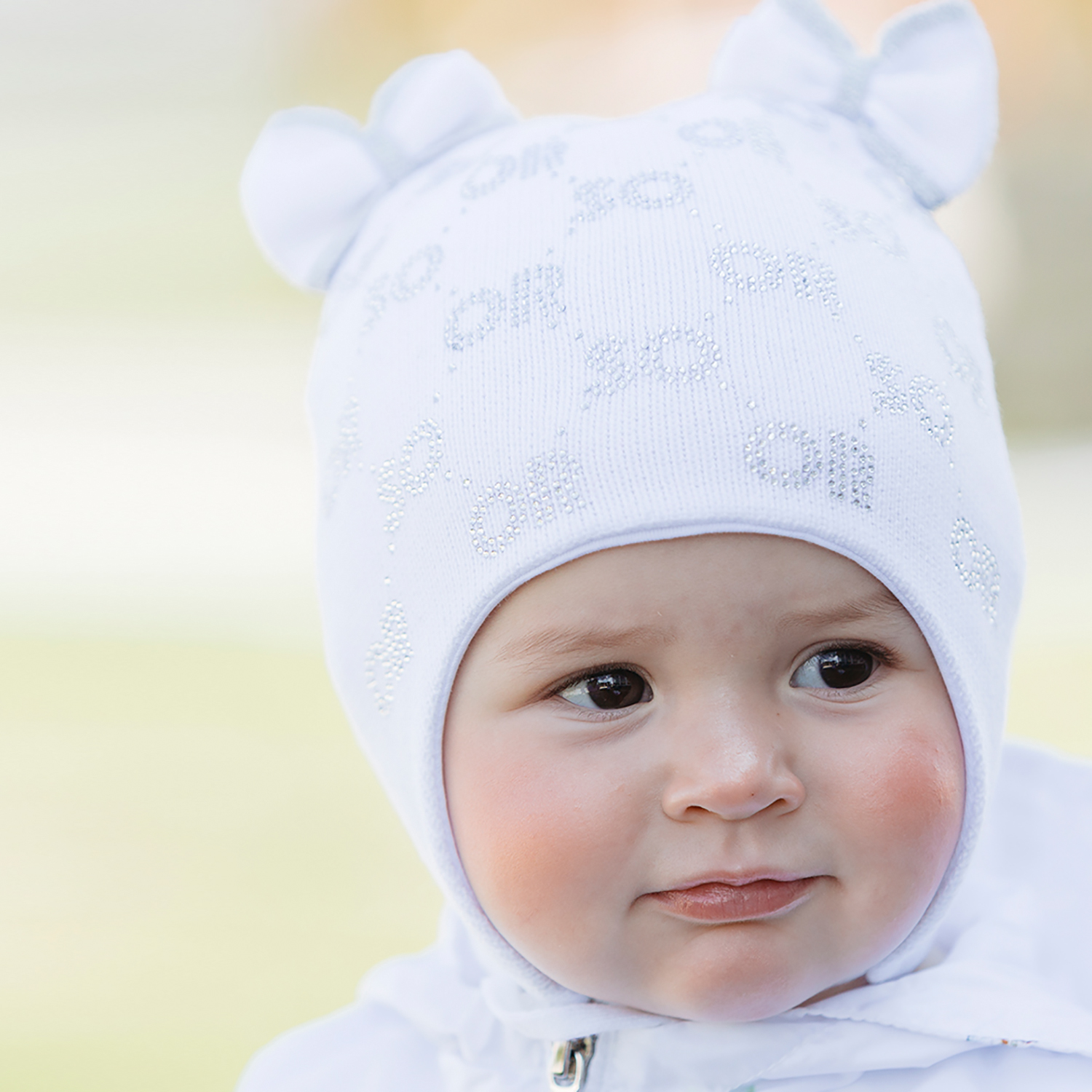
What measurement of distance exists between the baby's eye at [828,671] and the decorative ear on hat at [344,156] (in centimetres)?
60

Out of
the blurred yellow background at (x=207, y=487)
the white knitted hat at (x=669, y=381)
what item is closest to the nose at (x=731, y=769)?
the white knitted hat at (x=669, y=381)

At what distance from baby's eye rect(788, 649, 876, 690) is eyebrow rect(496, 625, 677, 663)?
0.11m

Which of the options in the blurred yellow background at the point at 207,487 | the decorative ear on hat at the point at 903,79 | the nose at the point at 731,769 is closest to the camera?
the nose at the point at 731,769

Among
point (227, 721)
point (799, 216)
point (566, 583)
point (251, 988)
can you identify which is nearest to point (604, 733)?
point (566, 583)

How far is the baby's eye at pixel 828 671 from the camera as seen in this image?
0.90 metres

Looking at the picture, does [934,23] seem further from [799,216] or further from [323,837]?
[323,837]

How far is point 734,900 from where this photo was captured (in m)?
0.88

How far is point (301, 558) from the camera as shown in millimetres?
4387

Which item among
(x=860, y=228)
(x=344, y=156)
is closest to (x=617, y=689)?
(x=860, y=228)

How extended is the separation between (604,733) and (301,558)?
3.60 m

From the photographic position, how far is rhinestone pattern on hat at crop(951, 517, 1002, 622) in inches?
37.6

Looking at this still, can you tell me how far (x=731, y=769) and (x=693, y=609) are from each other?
106 millimetres

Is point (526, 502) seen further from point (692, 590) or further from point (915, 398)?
point (915, 398)

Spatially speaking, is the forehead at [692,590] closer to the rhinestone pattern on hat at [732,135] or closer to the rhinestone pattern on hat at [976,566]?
the rhinestone pattern on hat at [976,566]
